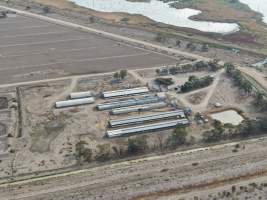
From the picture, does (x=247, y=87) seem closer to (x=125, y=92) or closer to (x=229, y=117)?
(x=229, y=117)

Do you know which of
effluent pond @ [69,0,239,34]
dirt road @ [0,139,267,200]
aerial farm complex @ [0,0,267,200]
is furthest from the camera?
effluent pond @ [69,0,239,34]

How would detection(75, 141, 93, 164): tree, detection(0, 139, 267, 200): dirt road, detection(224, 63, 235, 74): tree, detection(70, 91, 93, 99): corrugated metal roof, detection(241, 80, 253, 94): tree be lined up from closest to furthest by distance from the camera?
detection(0, 139, 267, 200): dirt road < detection(75, 141, 93, 164): tree < detection(70, 91, 93, 99): corrugated metal roof < detection(241, 80, 253, 94): tree < detection(224, 63, 235, 74): tree

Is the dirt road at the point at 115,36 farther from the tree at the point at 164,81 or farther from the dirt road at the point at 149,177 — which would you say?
the dirt road at the point at 149,177

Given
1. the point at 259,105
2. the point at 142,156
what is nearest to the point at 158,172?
the point at 142,156

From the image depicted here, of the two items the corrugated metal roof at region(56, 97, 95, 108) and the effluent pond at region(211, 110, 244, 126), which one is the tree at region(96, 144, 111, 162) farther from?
the effluent pond at region(211, 110, 244, 126)

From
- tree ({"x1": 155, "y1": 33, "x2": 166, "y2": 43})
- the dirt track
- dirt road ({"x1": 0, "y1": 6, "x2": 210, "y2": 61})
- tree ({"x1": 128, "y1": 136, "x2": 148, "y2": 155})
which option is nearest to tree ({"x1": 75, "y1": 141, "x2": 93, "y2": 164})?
tree ({"x1": 128, "y1": 136, "x2": 148, "y2": 155})

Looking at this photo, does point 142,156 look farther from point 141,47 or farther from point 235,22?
point 235,22
